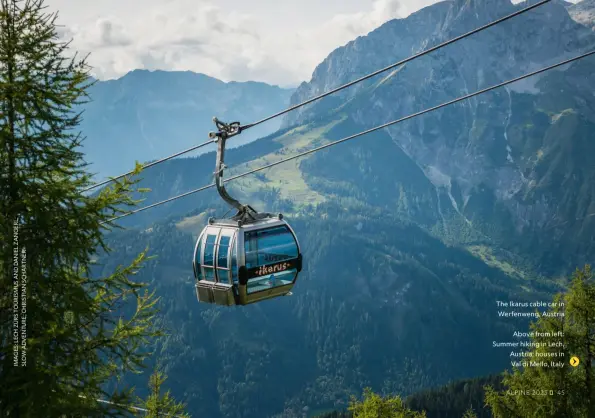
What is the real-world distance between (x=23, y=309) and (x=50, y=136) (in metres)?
3.29

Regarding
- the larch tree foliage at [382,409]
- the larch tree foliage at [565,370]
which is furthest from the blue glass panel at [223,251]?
the larch tree foliage at [565,370]

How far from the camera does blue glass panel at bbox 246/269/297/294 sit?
16.0 metres

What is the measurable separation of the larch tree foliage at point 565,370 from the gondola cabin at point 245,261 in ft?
47.3

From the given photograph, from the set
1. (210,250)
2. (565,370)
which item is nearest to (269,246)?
(210,250)

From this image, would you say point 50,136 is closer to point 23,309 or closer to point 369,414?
point 23,309

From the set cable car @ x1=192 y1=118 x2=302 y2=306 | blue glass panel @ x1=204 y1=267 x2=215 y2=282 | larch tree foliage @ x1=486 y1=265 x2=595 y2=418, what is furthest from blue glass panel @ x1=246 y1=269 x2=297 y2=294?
larch tree foliage @ x1=486 y1=265 x2=595 y2=418

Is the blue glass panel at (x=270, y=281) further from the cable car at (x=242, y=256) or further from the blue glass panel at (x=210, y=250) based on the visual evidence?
the blue glass panel at (x=210, y=250)

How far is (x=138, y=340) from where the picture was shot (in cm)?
1318

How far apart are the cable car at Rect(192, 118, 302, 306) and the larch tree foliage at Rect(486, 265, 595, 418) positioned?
47.2 feet

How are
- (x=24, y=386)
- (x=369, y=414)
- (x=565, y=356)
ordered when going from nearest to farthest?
1. (x=24, y=386)
2. (x=565, y=356)
3. (x=369, y=414)

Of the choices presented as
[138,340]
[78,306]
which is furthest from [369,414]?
[78,306]

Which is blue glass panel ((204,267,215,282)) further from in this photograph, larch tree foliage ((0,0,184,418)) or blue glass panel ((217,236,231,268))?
larch tree foliage ((0,0,184,418))

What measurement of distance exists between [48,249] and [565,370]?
2127 cm

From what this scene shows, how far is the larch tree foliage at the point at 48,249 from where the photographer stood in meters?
11.4
